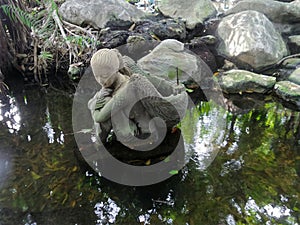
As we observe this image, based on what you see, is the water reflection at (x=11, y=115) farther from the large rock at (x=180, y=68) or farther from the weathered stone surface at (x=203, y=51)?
the weathered stone surface at (x=203, y=51)

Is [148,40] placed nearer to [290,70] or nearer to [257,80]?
[257,80]

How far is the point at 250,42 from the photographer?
4.78m

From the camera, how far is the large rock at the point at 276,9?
5.66 metres

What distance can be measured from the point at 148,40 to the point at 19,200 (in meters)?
3.67

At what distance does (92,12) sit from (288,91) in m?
3.82

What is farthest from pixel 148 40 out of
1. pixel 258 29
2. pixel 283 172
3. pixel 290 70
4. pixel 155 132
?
pixel 283 172

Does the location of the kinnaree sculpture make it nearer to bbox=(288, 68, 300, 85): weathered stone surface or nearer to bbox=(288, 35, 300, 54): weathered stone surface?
bbox=(288, 68, 300, 85): weathered stone surface

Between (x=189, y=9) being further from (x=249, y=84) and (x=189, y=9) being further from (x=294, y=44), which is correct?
(x=249, y=84)

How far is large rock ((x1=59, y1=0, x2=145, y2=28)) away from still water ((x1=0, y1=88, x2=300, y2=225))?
8.71 ft

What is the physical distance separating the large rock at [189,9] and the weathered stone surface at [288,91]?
285 cm

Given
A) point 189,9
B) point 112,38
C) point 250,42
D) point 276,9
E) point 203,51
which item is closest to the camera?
point 250,42

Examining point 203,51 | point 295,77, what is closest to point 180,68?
point 203,51

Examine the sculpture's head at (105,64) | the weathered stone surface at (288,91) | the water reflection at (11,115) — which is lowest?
the water reflection at (11,115)

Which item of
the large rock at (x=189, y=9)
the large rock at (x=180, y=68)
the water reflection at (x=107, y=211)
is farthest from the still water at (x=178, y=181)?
the large rock at (x=189, y=9)
